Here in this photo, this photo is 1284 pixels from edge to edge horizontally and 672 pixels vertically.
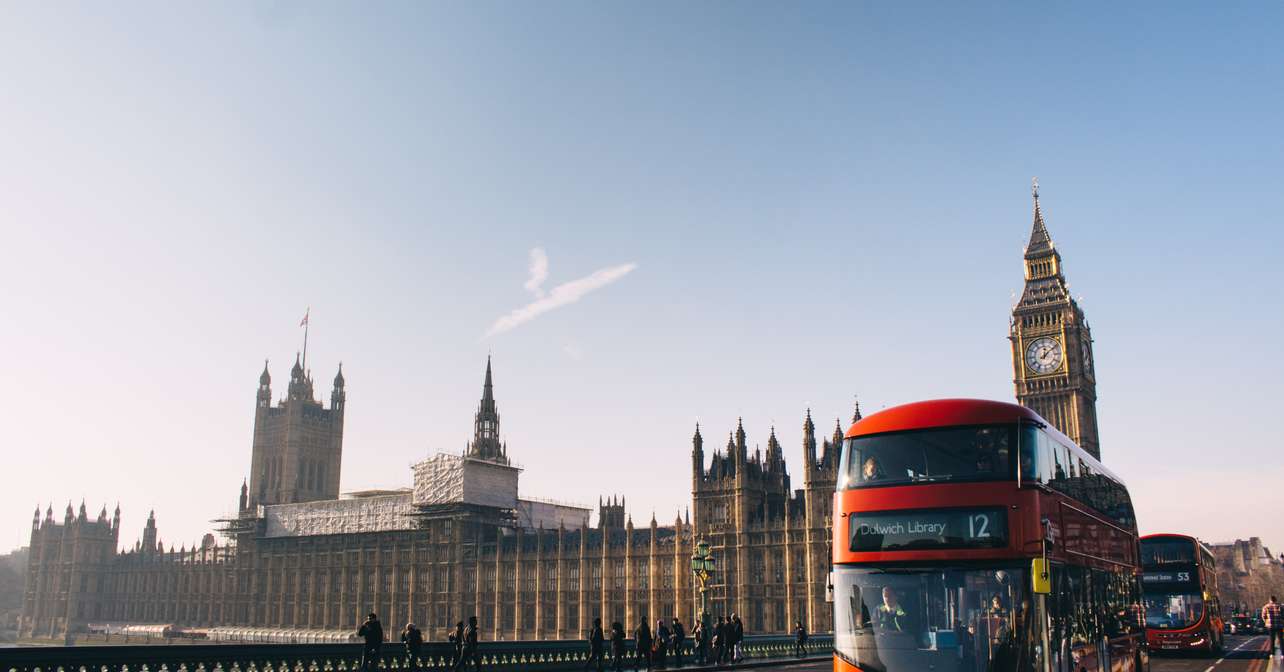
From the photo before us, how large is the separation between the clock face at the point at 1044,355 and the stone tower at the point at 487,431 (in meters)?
66.1

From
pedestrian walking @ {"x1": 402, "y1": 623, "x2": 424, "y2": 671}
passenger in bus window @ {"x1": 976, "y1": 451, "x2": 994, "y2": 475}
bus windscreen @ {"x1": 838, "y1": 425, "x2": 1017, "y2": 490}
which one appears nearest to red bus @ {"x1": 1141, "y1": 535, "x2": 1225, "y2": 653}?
bus windscreen @ {"x1": 838, "y1": 425, "x2": 1017, "y2": 490}

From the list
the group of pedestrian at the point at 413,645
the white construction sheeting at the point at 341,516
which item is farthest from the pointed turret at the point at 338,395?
the group of pedestrian at the point at 413,645

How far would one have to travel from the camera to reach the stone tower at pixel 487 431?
126938 mm

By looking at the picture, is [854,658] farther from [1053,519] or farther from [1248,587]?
[1248,587]

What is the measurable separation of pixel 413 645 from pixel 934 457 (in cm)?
1617

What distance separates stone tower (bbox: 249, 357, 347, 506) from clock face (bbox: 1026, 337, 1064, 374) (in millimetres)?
118702

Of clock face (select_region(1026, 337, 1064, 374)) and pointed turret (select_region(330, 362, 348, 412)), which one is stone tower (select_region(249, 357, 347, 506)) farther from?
clock face (select_region(1026, 337, 1064, 374))

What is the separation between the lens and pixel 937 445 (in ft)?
48.4

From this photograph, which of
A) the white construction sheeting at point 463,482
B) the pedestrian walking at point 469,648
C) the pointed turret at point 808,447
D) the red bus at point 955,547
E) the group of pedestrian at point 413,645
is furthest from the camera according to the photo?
the white construction sheeting at point 463,482

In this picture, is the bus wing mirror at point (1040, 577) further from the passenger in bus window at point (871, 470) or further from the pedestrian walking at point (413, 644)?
the pedestrian walking at point (413, 644)

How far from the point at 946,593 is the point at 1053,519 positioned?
261 cm

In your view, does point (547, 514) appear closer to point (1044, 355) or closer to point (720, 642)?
point (1044, 355)

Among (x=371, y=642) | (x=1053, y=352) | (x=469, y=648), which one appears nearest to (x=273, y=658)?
(x=371, y=642)

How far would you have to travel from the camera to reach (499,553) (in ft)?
317
